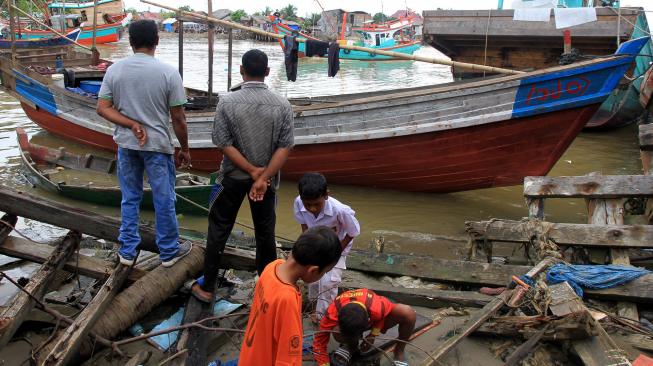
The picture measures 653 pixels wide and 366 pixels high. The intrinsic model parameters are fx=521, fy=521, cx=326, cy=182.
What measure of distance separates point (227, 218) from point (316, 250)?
131 centimetres

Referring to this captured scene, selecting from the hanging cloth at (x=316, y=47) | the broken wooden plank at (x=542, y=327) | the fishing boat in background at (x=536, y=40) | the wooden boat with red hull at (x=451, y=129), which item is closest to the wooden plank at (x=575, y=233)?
the broken wooden plank at (x=542, y=327)

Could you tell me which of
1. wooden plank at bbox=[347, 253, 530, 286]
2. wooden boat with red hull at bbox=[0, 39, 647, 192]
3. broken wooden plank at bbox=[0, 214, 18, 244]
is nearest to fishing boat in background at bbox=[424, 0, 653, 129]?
wooden boat with red hull at bbox=[0, 39, 647, 192]

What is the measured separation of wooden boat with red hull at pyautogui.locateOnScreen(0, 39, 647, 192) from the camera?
6.45m

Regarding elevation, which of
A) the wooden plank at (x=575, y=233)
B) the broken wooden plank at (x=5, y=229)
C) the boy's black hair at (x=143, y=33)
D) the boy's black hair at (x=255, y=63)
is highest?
the boy's black hair at (x=143, y=33)

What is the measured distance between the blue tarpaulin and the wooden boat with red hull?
342 cm

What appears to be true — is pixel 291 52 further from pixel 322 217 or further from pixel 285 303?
pixel 285 303

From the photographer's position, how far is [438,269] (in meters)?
4.08

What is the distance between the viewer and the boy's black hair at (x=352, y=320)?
2709 millimetres

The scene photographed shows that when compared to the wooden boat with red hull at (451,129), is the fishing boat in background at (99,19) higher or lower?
higher

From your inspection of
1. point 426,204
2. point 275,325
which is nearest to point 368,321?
point 275,325

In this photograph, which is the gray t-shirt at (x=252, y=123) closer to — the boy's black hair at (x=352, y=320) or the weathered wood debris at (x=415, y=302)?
the weathered wood debris at (x=415, y=302)

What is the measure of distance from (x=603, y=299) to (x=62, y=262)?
140 inches

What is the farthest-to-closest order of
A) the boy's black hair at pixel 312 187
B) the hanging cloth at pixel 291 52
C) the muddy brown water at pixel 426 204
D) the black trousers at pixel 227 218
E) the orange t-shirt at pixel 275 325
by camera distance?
the hanging cloth at pixel 291 52 → the muddy brown water at pixel 426 204 → the black trousers at pixel 227 218 → the boy's black hair at pixel 312 187 → the orange t-shirt at pixel 275 325

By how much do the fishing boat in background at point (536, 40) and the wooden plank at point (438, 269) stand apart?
7.18m
